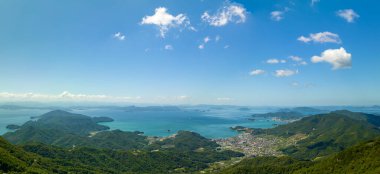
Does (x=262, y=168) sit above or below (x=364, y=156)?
below

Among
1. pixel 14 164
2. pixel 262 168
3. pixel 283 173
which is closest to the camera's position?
pixel 14 164

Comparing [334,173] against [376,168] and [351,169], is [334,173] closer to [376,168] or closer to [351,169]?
→ [351,169]

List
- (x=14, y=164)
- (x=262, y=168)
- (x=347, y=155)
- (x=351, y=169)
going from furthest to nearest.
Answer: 1. (x=262, y=168)
2. (x=347, y=155)
3. (x=351, y=169)
4. (x=14, y=164)

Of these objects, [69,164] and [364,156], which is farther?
[69,164]

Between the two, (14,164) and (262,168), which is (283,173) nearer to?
(262,168)

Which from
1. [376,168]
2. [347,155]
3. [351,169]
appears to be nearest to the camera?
[376,168]

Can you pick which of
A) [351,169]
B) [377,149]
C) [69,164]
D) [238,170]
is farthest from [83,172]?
[377,149]

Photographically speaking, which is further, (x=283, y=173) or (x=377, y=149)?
(x=283, y=173)

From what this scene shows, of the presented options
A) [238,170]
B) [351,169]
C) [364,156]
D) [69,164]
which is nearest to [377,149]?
[364,156]

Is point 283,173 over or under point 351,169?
under
